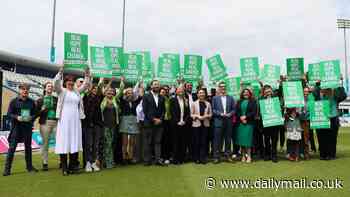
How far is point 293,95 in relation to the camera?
7875 mm

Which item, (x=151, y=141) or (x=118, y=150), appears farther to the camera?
(x=118, y=150)

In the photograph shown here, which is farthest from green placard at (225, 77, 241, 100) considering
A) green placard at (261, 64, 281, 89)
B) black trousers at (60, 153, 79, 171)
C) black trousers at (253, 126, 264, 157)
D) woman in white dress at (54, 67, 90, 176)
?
black trousers at (60, 153, 79, 171)

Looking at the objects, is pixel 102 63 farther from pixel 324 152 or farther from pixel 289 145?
pixel 324 152

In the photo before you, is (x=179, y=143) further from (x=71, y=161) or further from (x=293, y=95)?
(x=293, y=95)

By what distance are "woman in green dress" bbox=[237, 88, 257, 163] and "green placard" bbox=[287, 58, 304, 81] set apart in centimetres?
141

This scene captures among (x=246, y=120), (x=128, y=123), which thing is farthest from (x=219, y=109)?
(x=128, y=123)

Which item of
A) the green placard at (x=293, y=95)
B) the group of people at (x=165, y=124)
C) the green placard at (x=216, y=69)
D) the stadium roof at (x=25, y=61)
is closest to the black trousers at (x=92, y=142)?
the group of people at (x=165, y=124)

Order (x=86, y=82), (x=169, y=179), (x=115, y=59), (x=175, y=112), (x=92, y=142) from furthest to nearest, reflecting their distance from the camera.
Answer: (x=115, y=59) < (x=175, y=112) < (x=92, y=142) < (x=86, y=82) < (x=169, y=179)

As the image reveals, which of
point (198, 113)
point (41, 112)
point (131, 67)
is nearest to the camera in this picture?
point (41, 112)

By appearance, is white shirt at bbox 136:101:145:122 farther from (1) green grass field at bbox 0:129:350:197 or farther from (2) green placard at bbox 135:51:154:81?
(2) green placard at bbox 135:51:154:81

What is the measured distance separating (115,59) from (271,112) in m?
4.00

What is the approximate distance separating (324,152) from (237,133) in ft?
7.36

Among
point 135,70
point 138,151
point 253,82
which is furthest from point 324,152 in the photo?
point 135,70

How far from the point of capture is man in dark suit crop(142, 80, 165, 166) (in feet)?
25.2
